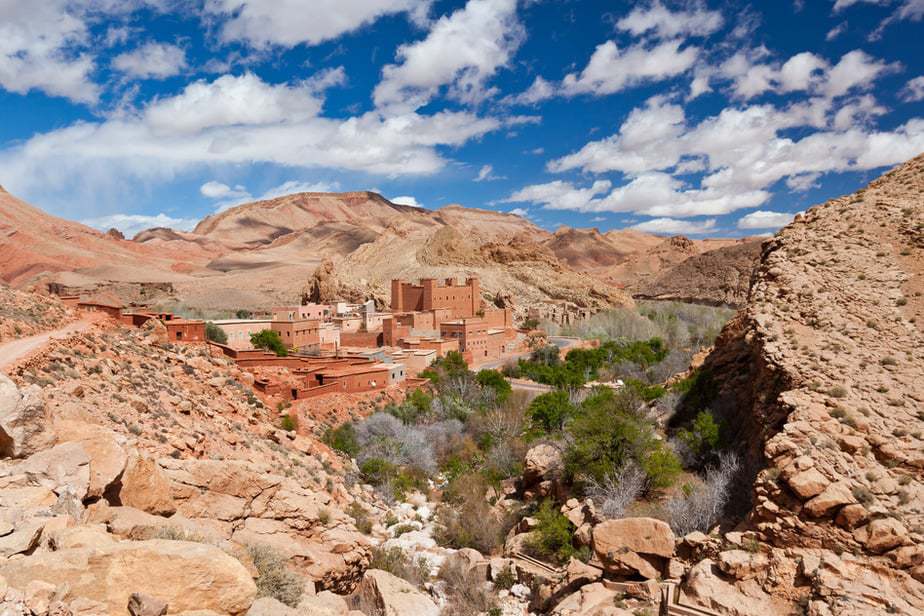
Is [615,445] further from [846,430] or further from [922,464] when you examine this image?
[922,464]

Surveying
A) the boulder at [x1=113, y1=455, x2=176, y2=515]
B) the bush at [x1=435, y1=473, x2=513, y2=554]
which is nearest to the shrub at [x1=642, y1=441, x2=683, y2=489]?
the bush at [x1=435, y1=473, x2=513, y2=554]

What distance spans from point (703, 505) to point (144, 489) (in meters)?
9.02

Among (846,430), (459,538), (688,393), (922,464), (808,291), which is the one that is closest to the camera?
(922,464)

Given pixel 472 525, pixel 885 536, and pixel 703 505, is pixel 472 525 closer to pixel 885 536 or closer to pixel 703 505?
pixel 703 505

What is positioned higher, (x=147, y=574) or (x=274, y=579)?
(x=147, y=574)

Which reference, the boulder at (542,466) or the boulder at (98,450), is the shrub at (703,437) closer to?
the boulder at (542,466)

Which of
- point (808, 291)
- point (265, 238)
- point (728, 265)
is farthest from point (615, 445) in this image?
point (265, 238)

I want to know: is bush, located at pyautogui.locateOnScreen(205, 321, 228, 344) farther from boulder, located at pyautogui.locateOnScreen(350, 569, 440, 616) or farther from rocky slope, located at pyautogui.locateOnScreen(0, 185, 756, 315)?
boulder, located at pyautogui.locateOnScreen(350, 569, 440, 616)

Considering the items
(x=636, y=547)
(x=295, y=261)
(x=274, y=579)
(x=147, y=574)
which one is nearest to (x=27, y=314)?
(x=274, y=579)

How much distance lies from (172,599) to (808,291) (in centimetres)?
1521

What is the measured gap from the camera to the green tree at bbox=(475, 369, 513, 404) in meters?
28.5

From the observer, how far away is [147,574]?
175 inches

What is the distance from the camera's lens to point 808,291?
15.2m

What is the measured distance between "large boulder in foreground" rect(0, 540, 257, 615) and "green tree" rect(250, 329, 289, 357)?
25681 millimetres
